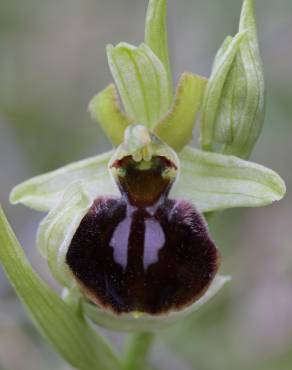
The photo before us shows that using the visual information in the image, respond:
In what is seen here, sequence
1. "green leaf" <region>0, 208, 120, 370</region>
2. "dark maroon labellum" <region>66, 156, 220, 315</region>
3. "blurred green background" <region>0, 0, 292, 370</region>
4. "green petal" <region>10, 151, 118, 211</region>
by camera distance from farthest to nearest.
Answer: "blurred green background" <region>0, 0, 292, 370</region> < "green petal" <region>10, 151, 118, 211</region> < "green leaf" <region>0, 208, 120, 370</region> < "dark maroon labellum" <region>66, 156, 220, 315</region>

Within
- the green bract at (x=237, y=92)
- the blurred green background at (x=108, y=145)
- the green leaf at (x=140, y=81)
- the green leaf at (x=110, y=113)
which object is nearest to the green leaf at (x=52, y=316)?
the green leaf at (x=110, y=113)

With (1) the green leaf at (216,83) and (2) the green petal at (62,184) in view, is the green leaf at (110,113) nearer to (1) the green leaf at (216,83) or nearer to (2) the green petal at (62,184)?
(2) the green petal at (62,184)

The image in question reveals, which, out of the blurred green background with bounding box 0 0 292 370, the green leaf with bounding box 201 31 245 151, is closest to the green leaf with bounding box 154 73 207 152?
the green leaf with bounding box 201 31 245 151

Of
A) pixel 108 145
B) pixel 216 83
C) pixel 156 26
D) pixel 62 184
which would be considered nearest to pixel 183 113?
pixel 216 83

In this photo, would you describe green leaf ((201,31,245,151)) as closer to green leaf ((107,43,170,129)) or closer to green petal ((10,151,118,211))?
green leaf ((107,43,170,129))

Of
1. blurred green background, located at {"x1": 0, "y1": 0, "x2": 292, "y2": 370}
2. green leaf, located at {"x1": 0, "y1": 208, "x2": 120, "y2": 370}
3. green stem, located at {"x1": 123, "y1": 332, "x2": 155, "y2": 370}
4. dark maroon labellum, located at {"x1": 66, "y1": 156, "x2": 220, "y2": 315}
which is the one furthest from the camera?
blurred green background, located at {"x1": 0, "y1": 0, "x2": 292, "y2": 370}
